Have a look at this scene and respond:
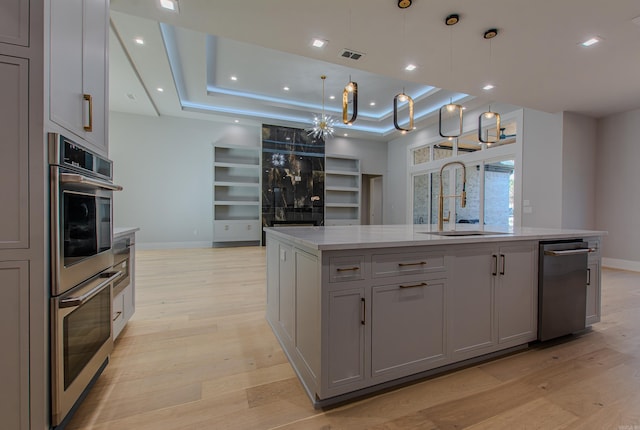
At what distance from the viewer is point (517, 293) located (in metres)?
2.00

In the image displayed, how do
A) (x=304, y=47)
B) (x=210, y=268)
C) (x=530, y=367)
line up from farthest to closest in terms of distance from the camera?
(x=210, y=268), (x=304, y=47), (x=530, y=367)

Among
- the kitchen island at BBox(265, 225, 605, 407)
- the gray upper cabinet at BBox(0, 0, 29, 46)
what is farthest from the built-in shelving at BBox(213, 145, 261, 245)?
the gray upper cabinet at BBox(0, 0, 29, 46)

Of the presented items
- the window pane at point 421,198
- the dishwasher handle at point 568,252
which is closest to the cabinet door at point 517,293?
the dishwasher handle at point 568,252

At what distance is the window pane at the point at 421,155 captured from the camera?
8141mm

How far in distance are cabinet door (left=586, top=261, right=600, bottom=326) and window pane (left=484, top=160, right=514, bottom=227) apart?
4031 millimetres

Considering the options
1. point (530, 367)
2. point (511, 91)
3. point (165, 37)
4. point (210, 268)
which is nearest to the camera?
point (530, 367)

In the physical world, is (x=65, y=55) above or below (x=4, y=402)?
above

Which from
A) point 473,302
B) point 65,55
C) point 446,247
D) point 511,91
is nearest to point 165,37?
point 65,55

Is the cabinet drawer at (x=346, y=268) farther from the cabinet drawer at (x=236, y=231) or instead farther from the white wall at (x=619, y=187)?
the white wall at (x=619, y=187)

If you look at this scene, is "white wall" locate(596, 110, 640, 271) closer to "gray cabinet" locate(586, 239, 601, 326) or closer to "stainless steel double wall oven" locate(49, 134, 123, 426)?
"gray cabinet" locate(586, 239, 601, 326)

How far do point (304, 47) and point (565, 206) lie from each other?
5.46 meters

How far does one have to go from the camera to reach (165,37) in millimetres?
4102

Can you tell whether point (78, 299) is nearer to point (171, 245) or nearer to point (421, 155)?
point (171, 245)

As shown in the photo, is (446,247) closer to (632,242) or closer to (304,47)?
(304,47)
